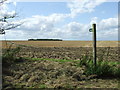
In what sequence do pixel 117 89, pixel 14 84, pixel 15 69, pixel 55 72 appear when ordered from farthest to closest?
pixel 15 69 < pixel 55 72 < pixel 14 84 < pixel 117 89

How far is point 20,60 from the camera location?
8.56 metres

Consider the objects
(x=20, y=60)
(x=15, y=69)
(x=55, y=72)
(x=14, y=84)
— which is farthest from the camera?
(x=20, y=60)

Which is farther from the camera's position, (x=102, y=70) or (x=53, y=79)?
(x=102, y=70)

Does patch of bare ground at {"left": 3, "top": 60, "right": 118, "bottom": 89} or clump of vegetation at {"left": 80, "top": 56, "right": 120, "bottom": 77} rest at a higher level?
clump of vegetation at {"left": 80, "top": 56, "right": 120, "bottom": 77}

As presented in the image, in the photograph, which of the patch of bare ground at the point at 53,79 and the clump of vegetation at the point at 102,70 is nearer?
the patch of bare ground at the point at 53,79

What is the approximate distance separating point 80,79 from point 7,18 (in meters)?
3.91

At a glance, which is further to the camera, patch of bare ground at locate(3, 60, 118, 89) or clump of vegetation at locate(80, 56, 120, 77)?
clump of vegetation at locate(80, 56, 120, 77)

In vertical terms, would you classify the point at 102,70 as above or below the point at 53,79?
above

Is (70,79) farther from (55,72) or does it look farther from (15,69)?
(15,69)

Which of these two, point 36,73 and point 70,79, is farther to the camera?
point 36,73

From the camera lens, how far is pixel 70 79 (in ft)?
18.1

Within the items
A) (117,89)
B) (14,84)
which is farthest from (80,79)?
(14,84)

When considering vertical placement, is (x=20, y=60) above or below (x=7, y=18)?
below

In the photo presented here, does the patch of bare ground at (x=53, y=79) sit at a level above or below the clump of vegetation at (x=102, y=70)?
below
